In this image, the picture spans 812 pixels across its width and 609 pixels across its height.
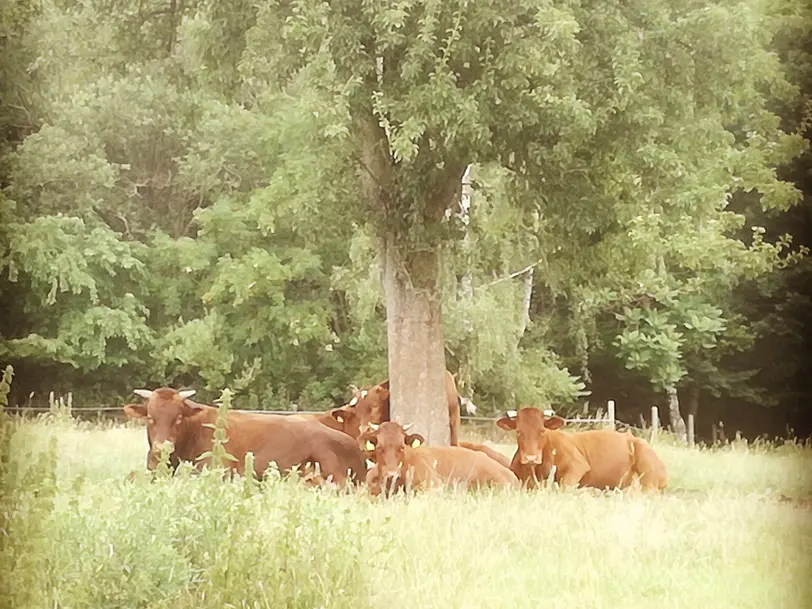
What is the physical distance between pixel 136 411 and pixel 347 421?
1.49ft

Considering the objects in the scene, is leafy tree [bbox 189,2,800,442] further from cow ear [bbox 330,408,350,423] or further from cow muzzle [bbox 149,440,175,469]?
cow muzzle [bbox 149,440,175,469]

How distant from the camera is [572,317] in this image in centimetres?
203

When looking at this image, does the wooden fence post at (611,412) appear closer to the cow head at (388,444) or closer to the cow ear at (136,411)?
the cow head at (388,444)

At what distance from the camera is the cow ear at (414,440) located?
6.67 ft

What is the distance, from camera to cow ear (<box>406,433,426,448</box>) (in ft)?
6.67

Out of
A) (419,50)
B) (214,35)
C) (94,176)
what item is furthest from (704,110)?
(94,176)

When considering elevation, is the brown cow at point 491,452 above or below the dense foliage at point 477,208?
below

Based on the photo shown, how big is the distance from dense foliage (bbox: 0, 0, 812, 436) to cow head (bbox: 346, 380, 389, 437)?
0.03 meters

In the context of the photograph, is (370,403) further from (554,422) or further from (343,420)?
(554,422)

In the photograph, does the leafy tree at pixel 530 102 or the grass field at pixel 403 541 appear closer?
the grass field at pixel 403 541

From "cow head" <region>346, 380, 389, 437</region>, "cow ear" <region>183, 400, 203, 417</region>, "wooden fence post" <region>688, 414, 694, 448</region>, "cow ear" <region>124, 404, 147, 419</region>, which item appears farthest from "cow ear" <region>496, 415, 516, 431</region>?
"cow ear" <region>124, 404, 147, 419</region>

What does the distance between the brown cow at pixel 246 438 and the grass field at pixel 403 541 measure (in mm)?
47

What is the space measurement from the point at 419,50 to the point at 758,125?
0.73m

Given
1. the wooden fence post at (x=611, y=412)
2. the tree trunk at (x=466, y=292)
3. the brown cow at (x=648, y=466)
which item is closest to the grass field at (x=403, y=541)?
the brown cow at (x=648, y=466)
